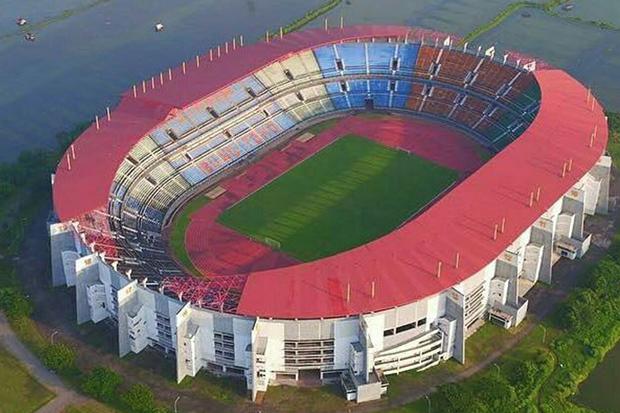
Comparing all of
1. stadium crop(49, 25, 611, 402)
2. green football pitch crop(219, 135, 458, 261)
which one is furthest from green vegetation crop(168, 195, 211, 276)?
green football pitch crop(219, 135, 458, 261)

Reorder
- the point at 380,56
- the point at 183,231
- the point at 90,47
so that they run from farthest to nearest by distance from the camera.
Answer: the point at 90,47 → the point at 380,56 → the point at 183,231

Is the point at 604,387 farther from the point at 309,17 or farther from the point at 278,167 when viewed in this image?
the point at 309,17

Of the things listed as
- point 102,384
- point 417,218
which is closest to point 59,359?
point 102,384

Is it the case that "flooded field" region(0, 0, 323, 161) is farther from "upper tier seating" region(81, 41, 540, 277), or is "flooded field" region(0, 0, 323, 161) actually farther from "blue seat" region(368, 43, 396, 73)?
"blue seat" region(368, 43, 396, 73)

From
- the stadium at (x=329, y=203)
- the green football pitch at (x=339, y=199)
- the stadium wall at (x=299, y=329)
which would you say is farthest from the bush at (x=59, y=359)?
the green football pitch at (x=339, y=199)

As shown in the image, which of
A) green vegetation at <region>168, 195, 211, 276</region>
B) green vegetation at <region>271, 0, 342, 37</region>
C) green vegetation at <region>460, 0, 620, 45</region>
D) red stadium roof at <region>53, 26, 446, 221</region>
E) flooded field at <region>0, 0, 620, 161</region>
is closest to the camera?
red stadium roof at <region>53, 26, 446, 221</region>

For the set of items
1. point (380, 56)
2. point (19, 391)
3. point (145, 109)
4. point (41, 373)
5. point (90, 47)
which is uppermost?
point (380, 56)

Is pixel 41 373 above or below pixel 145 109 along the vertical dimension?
below

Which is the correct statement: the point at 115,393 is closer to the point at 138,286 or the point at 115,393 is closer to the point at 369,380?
the point at 138,286
